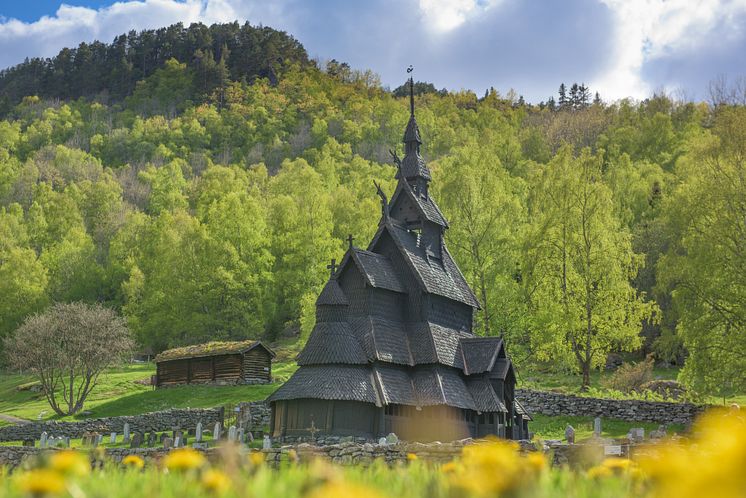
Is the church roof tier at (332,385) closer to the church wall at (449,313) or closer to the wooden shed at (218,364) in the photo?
the church wall at (449,313)

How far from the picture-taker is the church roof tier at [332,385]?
30.7 metres

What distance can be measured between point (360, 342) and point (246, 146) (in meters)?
101

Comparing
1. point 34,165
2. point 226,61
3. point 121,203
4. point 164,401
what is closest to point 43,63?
point 226,61

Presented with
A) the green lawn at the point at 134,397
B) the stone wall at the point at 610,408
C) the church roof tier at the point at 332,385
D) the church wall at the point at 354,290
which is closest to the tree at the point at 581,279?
the stone wall at the point at 610,408

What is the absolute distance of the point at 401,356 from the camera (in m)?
33.6

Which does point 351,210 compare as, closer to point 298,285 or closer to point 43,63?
point 298,285

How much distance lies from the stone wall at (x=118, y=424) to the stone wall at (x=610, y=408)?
15480 millimetres

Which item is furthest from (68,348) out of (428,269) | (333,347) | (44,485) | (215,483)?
(44,485)

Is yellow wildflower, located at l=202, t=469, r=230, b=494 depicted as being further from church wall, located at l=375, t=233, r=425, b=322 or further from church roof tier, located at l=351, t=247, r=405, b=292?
church wall, located at l=375, t=233, r=425, b=322

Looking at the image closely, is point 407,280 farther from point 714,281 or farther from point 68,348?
point 68,348

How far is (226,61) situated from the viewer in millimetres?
157375

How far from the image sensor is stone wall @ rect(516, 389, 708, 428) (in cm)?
3622

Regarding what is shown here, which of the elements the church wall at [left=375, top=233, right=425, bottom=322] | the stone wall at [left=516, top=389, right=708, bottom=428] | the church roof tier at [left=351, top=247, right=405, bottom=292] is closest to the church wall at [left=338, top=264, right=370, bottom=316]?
the church roof tier at [left=351, top=247, right=405, bottom=292]

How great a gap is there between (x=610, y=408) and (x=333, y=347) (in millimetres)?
14082
